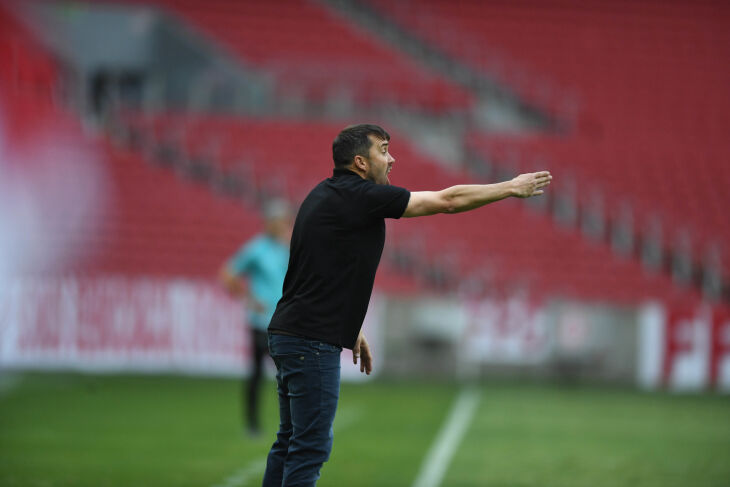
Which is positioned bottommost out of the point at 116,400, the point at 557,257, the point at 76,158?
the point at 116,400

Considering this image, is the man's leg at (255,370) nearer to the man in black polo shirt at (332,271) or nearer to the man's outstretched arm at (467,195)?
the man in black polo shirt at (332,271)

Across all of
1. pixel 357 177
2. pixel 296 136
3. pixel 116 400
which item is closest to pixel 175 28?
pixel 296 136

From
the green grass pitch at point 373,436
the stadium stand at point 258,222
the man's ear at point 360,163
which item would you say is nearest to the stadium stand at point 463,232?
the stadium stand at point 258,222

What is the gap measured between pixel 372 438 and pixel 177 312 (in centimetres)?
813

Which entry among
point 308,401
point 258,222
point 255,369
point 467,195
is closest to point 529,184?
point 467,195

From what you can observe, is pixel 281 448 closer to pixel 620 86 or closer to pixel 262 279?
pixel 262 279

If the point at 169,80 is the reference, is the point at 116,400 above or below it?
below

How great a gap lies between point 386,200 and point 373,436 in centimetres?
609

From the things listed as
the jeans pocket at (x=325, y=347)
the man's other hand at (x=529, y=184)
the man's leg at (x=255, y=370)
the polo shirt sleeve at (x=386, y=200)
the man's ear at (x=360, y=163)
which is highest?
the man's ear at (x=360, y=163)

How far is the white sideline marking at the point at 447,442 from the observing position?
8.22 metres

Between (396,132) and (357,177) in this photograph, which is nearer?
(357,177)

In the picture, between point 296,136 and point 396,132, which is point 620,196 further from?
point 296,136

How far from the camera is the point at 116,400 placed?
13.6 metres

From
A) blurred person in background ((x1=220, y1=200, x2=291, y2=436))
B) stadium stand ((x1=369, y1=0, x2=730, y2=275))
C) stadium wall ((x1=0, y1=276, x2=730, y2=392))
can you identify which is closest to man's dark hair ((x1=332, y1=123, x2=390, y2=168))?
blurred person in background ((x1=220, y1=200, x2=291, y2=436))
